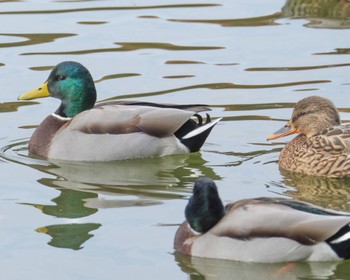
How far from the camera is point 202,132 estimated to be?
11.7 meters

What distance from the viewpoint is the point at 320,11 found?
54.9ft

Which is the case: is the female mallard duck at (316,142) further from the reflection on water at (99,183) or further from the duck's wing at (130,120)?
the duck's wing at (130,120)

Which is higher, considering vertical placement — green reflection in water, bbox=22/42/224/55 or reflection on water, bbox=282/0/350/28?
reflection on water, bbox=282/0/350/28

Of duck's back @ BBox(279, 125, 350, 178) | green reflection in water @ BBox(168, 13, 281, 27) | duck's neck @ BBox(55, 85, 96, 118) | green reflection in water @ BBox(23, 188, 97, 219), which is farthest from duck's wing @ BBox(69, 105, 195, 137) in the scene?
green reflection in water @ BBox(168, 13, 281, 27)

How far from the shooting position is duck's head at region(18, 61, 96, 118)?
1207cm

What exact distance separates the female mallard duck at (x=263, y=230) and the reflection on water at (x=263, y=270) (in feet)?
0.15

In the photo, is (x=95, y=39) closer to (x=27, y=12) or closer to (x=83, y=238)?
(x=27, y=12)

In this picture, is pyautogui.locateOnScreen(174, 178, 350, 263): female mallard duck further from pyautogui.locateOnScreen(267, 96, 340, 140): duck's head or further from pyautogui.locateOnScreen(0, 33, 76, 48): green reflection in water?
pyautogui.locateOnScreen(0, 33, 76, 48): green reflection in water

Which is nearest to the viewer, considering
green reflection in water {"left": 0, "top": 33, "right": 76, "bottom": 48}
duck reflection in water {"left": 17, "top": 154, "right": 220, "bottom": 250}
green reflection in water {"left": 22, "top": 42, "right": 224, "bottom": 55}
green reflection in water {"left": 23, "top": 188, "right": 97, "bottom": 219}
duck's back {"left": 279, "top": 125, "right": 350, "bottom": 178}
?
duck reflection in water {"left": 17, "top": 154, "right": 220, "bottom": 250}

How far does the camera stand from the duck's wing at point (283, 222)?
8312 mm

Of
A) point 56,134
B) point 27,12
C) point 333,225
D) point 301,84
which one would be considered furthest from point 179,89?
point 333,225

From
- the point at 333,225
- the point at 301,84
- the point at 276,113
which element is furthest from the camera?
the point at 301,84

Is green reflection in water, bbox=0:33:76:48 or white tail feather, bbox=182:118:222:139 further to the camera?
green reflection in water, bbox=0:33:76:48

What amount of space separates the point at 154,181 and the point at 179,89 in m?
2.91
